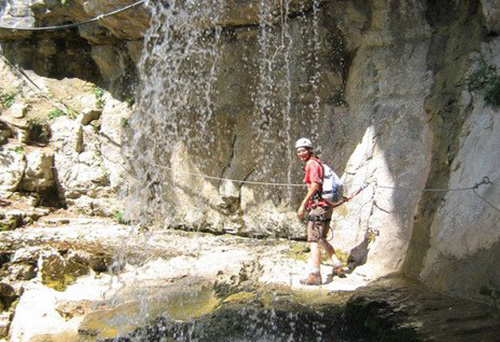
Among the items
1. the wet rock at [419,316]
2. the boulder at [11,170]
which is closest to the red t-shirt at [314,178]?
the wet rock at [419,316]

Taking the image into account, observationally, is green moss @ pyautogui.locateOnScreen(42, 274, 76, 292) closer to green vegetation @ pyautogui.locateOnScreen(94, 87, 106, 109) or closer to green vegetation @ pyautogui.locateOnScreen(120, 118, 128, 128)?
→ green vegetation @ pyautogui.locateOnScreen(120, 118, 128, 128)

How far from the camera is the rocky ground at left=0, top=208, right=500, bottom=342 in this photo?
4.43 m

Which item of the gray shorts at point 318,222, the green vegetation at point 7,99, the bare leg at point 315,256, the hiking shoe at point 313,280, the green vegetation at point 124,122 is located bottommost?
the hiking shoe at point 313,280

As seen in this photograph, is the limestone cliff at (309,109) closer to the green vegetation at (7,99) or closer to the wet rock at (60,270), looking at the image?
the green vegetation at (7,99)

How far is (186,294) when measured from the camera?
5.63 meters

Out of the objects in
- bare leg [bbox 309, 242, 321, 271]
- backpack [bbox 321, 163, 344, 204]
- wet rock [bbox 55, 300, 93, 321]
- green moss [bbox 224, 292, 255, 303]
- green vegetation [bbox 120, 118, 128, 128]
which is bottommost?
wet rock [bbox 55, 300, 93, 321]

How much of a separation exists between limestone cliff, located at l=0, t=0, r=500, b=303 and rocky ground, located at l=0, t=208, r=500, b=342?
0.50 metres

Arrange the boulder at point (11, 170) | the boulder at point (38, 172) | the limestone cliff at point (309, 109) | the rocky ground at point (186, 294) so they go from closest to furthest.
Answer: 1. the rocky ground at point (186, 294)
2. the limestone cliff at point (309, 109)
3. the boulder at point (11, 170)
4. the boulder at point (38, 172)

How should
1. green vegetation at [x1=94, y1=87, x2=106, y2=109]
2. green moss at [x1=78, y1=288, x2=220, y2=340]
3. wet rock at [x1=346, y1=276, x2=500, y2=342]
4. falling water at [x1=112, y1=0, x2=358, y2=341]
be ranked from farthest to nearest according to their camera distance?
green vegetation at [x1=94, y1=87, x2=106, y2=109] < falling water at [x1=112, y1=0, x2=358, y2=341] < green moss at [x1=78, y1=288, x2=220, y2=340] < wet rock at [x1=346, y1=276, x2=500, y2=342]

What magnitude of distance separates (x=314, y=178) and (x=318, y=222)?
53 cm

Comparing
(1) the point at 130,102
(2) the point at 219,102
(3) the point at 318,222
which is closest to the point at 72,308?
(3) the point at 318,222

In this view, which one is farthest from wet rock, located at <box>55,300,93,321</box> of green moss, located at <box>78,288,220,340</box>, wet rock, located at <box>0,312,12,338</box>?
wet rock, located at <box>0,312,12,338</box>

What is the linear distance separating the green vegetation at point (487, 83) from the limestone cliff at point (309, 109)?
23 mm

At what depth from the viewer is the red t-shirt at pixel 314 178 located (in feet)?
18.4
